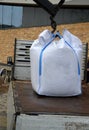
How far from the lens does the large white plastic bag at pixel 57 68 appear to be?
3188 millimetres

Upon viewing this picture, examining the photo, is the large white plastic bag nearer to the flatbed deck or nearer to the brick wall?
the flatbed deck

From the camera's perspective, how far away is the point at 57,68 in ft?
10.4

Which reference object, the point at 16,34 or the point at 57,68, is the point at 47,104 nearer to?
the point at 57,68

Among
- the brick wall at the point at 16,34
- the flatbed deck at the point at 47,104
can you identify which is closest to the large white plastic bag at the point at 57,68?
the flatbed deck at the point at 47,104

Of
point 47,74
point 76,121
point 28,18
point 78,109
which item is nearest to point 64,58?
point 47,74

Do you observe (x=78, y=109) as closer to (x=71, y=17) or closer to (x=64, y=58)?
(x=64, y=58)

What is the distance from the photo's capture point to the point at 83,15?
2859 centimetres

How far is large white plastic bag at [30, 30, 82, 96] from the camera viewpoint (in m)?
3.19

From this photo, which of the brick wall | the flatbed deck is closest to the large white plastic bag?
the flatbed deck

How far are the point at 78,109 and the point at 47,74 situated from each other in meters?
0.46

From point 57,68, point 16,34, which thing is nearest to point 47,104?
point 57,68

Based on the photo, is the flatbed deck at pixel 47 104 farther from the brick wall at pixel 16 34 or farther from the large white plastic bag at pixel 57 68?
the brick wall at pixel 16 34

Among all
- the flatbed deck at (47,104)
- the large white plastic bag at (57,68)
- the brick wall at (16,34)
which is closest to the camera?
the flatbed deck at (47,104)

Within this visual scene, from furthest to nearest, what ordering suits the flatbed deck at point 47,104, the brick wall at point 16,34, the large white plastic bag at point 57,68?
1. the brick wall at point 16,34
2. the large white plastic bag at point 57,68
3. the flatbed deck at point 47,104
